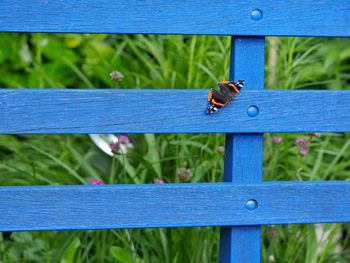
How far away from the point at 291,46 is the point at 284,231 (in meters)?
0.65

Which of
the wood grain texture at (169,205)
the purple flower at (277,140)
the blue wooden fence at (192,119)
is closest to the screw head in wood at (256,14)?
the blue wooden fence at (192,119)

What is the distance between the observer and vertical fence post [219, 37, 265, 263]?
238 cm

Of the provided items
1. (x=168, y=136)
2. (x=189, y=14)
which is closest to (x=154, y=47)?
(x=168, y=136)

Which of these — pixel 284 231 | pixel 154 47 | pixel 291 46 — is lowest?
pixel 284 231

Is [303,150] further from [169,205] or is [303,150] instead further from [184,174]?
[169,205]

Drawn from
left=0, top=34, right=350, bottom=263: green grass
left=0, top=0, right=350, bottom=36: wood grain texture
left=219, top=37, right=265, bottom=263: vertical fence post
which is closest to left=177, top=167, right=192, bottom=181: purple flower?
left=0, top=34, right=350, bottom=263: green grass

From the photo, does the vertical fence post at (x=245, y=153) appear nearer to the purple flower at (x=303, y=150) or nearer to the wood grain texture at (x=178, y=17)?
the wood grain texture at (x=178, y=17)

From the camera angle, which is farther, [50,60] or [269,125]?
[50,60]

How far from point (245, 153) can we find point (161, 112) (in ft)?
0.88

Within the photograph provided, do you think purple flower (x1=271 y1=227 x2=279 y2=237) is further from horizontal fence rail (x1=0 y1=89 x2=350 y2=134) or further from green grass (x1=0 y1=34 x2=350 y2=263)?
horizontal fence rail (x1=0 y1=89 x2=350 y2=134)

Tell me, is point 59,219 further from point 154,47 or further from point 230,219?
point 154,47

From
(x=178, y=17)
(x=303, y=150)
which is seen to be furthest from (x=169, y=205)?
(x=303, y=150)

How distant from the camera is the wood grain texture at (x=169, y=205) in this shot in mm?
2311

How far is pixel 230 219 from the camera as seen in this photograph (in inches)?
95.7
